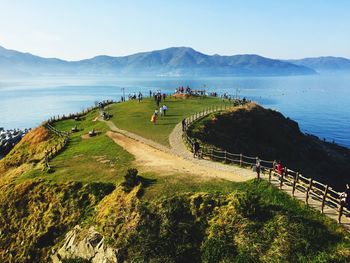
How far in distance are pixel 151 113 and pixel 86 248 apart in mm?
45165

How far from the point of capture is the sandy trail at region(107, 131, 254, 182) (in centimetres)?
3459

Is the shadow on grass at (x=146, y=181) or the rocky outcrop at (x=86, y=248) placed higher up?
the shadow on grass at (x=146, y=181)

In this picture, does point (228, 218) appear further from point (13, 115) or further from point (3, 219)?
point (13, 115)

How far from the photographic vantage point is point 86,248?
1087 inches

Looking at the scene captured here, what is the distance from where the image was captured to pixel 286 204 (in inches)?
1067

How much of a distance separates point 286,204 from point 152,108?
51999 millimetres

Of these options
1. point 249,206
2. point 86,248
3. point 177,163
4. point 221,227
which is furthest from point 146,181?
point 249,206

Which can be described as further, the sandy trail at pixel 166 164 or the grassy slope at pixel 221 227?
the sandy trail at pixel 166 164

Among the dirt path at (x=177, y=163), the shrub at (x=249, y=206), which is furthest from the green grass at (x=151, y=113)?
the shrub at (x=249, y=206)

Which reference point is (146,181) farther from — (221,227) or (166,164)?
(221,227)

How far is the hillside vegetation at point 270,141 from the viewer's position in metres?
61.3

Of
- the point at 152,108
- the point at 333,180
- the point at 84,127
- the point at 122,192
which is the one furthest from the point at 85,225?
the point at 333,180

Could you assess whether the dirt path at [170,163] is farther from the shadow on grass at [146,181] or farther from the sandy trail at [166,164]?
the shadow on grass at [146,181]

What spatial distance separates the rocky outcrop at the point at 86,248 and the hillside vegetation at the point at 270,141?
1159 inches
